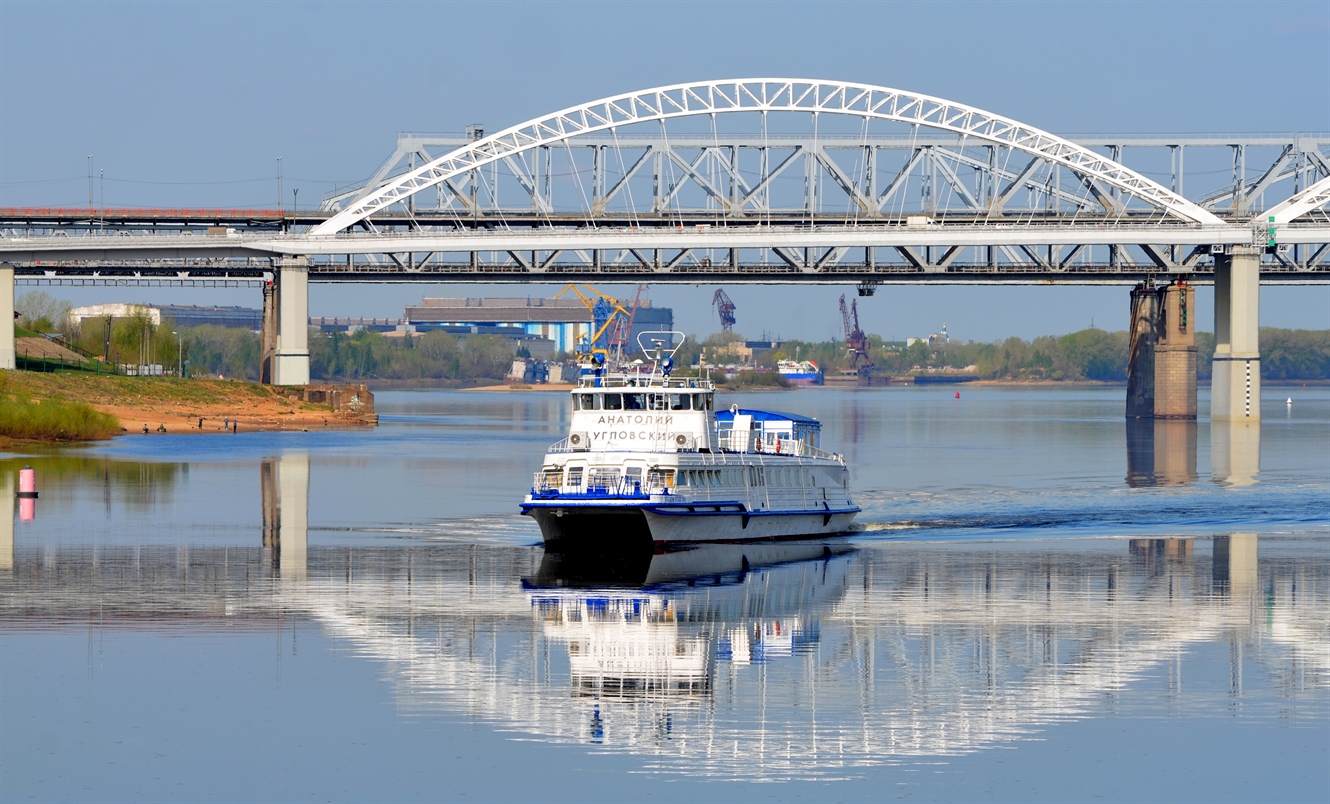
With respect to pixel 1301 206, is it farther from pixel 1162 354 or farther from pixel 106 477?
pixel 106 477

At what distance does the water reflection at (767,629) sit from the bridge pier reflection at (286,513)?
32 cm

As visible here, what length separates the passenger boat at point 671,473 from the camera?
Result: 139ft

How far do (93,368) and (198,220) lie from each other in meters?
31.9

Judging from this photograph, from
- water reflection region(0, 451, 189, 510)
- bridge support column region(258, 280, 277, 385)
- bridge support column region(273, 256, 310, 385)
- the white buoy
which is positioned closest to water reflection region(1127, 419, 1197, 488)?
water reflection region(0, 451, 189, 510)

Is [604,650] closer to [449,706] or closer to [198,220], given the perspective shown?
[449,706]

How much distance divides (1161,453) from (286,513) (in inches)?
→ 2354

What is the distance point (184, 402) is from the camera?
116 meters

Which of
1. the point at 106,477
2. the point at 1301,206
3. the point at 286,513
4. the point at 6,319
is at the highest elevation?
the point at 1301,206

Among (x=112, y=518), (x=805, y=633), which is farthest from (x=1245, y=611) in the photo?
(x=112, y=518)

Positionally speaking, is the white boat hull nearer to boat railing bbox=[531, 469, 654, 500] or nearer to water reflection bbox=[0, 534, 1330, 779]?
boat railing bbox=[531, 469, 654, 500]

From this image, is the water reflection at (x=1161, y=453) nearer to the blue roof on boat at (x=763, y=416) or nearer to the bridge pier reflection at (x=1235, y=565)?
the bridge pier reflection at (x=1235, y=565)

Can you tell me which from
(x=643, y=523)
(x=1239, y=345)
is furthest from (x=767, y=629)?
(x=1239, y=345)

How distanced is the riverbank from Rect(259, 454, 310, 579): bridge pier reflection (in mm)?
27900

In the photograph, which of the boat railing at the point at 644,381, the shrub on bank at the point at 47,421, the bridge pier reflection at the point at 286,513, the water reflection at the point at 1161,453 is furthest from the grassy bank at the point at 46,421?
the water reflection at the point at 1161,453
